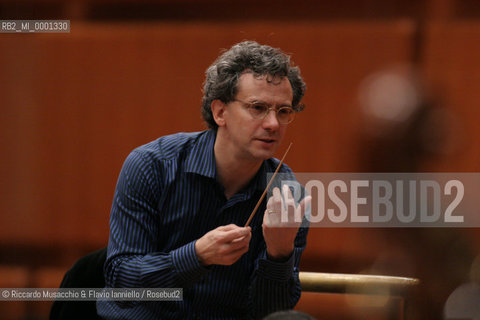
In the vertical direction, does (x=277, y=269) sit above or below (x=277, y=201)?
below

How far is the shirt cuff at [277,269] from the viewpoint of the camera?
118cm

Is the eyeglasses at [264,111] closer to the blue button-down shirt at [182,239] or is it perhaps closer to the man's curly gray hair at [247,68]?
the man's curly gray hair at [247,68]

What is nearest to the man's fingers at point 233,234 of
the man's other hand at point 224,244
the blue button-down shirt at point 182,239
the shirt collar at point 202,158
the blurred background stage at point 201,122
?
the man's other hand at point 224,244

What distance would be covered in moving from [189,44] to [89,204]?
935 mm

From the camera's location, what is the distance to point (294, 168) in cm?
231

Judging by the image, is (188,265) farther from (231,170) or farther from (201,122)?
(201,122)

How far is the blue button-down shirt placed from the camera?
3.83ft

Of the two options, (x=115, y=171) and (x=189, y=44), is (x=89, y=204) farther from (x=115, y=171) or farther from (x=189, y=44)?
(x=189, y=44)

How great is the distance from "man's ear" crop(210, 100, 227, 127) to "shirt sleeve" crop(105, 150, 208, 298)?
0.20 meters

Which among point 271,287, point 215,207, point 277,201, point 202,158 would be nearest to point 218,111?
point 202,158

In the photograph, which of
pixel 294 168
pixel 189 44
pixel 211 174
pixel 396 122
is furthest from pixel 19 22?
pixel 396 122

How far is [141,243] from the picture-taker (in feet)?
3.91

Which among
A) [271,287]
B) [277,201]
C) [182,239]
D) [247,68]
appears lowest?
[271,287]

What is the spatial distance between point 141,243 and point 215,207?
22 centimetres
